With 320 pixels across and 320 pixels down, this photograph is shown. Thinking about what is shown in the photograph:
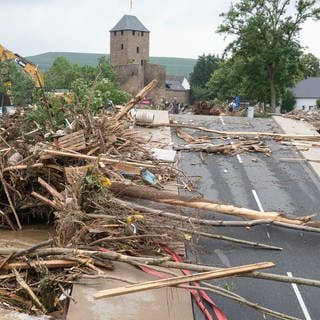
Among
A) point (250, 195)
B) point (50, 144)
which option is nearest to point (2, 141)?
point (50, 144)

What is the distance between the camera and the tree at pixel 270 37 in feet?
151

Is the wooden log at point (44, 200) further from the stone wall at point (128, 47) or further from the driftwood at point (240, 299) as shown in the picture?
the stone wall at point (128, 47)

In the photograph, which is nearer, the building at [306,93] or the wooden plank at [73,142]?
the wooden plank at [73,142]

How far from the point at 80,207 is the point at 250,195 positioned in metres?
4.91

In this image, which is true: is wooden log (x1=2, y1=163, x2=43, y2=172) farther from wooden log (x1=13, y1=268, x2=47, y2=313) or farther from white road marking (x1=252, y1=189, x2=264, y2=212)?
white road marking (x1=252, y1=189, x2=264, y2=212)

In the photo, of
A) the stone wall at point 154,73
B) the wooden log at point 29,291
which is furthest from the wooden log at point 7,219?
the stone wall at point 154,73

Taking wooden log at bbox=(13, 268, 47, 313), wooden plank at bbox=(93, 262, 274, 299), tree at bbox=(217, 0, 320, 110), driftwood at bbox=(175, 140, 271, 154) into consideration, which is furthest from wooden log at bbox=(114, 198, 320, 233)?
tree at bbox=(217, 0, 320, 110)

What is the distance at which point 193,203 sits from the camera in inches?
454

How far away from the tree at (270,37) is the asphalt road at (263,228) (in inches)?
1039

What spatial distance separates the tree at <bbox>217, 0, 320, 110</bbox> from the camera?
45906mm

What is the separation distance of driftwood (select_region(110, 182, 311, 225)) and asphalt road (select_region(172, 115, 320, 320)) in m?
0.35

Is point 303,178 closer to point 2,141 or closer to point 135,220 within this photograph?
point 135,220

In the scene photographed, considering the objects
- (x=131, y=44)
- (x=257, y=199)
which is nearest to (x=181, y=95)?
(x=131, y=44)

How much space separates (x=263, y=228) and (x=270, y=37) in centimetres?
3755
